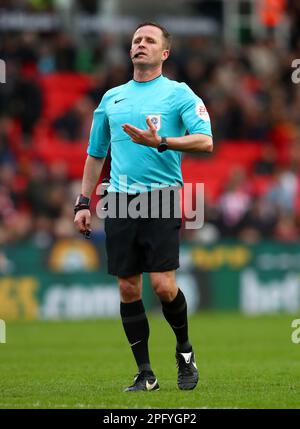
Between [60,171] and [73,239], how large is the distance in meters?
1.76

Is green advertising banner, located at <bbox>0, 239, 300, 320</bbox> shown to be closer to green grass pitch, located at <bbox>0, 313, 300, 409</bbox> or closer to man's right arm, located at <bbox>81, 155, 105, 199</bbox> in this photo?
green grass pitch, located at <bbox>0, 313, 300, 409</bbox>

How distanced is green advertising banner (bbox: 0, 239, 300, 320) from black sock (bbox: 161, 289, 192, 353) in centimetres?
946

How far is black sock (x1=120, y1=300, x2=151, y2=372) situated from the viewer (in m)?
9.34

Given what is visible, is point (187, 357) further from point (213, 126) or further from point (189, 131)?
point (213, 126)

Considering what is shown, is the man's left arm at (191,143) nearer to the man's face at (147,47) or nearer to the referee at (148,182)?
the referee at (148,182)

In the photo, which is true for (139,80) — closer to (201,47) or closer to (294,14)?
(201,47)

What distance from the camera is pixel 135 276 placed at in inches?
362

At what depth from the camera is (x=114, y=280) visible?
19188 millimetres

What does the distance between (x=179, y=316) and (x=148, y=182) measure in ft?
3.38

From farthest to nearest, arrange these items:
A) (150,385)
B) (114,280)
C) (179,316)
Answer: (114,280), (179,316), (150,385)

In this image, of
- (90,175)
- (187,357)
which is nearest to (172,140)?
(90,175)

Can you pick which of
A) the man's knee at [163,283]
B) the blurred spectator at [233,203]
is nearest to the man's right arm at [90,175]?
the man's knee at [163,283]

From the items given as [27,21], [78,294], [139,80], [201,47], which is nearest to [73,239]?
[78,294]

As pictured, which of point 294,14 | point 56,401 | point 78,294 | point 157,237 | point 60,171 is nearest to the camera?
point 56,401
